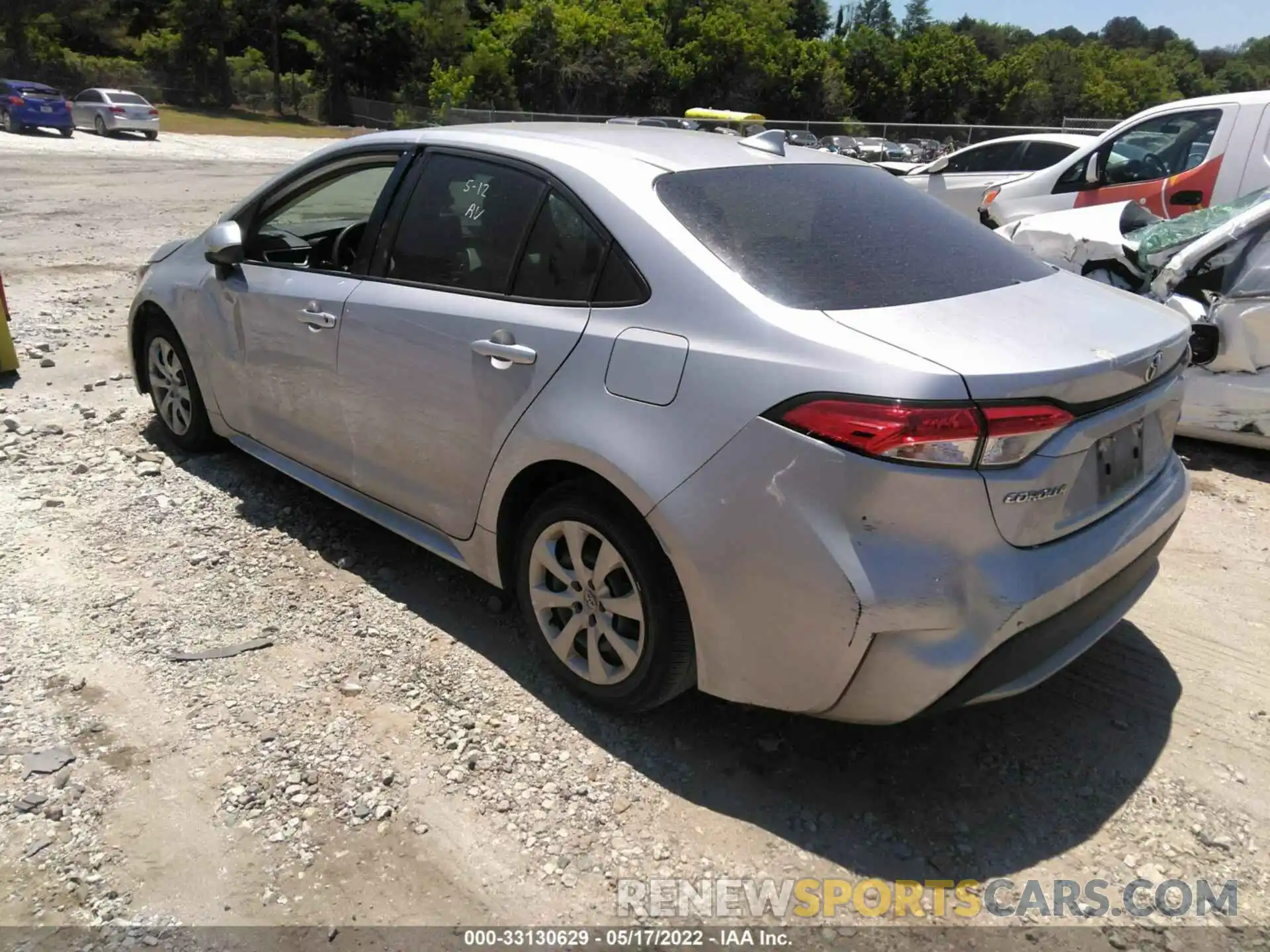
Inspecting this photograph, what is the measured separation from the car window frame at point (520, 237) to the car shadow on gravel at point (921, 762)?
1254mm

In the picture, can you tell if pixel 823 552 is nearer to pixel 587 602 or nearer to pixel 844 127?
pixel 587 602

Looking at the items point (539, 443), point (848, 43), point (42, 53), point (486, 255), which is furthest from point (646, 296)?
point (848, 43)

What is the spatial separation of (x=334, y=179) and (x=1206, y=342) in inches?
180

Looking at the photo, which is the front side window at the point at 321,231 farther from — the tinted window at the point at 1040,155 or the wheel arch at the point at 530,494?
the tinted window at the point at 1040,155

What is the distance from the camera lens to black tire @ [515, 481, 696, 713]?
2.73 m

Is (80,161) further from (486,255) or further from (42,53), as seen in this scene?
(42,53)

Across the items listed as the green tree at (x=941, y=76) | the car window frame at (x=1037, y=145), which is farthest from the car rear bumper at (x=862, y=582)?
the green tree at (x=941, y=76)

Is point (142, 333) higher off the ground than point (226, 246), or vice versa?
point (226, 246)

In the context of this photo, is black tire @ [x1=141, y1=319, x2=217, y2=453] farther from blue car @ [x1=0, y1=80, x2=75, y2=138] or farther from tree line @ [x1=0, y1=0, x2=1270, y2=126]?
tree line @ [x1=0, y1=0, x2=1270, y2=126]

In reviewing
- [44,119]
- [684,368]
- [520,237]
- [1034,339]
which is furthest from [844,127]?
[684,368]

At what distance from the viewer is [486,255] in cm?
328

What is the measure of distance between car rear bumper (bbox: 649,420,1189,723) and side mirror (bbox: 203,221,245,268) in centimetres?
261

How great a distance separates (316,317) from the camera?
378 centimetres

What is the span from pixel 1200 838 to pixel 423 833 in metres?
2.12
